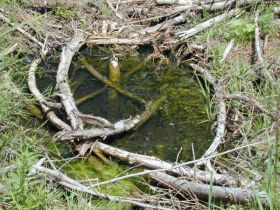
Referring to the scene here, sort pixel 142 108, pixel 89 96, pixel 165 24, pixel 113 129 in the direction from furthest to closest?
pixel 165 24
pixel 89 96
pixel 142 108
pixel 113 129

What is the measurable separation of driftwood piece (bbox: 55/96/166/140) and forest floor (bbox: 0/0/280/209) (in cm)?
20

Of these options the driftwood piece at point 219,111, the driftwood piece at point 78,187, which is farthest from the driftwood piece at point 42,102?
the driftwood piece at point 219,111

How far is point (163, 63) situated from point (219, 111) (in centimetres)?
119

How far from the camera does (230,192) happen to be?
11.3ft

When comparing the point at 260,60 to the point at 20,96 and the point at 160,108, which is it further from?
the point at 20,96

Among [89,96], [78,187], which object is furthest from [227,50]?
[78,187]

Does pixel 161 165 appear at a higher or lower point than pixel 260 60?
lower

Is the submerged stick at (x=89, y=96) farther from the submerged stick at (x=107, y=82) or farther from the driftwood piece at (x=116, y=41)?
the driftwood piece at (x=116, y=41)

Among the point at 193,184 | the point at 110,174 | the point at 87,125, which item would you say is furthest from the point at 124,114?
the point at 193,184

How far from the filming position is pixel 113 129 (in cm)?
436

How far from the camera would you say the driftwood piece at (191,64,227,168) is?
4195 mm

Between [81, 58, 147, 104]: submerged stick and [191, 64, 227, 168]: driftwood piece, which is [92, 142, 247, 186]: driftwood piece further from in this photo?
[81, 58, 147, 104]: submerged stick

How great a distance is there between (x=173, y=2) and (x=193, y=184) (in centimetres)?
322

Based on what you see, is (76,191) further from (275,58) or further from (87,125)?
(275,58)
